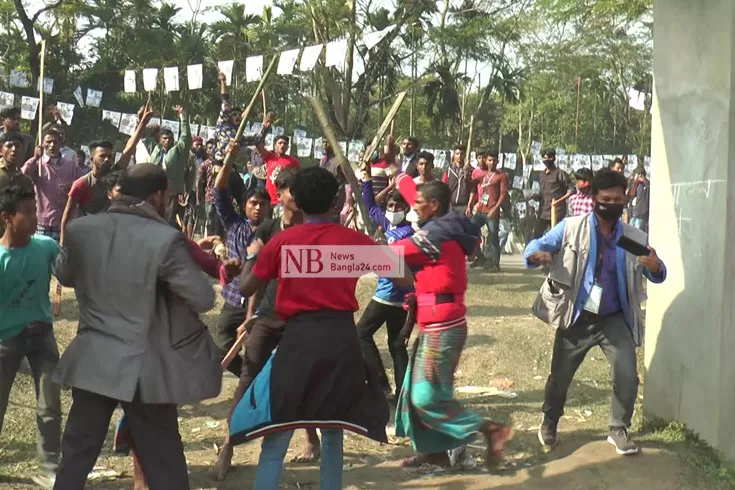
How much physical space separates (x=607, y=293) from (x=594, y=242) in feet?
1.03

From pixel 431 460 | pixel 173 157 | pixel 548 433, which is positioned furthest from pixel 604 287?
pixel 173 157

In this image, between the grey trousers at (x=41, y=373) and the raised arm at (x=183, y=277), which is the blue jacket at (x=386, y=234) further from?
the raised arm at (x=183, y=277)

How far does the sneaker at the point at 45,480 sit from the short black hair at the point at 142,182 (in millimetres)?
1802

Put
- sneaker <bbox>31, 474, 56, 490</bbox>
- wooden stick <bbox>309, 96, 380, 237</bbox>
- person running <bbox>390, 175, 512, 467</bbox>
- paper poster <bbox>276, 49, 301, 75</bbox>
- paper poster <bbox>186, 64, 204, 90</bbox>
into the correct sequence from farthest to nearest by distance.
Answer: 1. paper poster <bbox>186, 64, 204, 90</bbox>
2. paper poster <bbox>276, 49, 301, 75</bbox>
3. wooden stick <bbox>309, 96, 380, 237</bbox>
4. person running <bbox>390, 175, 512, 467</bbox>
5. sneaker <bbox>31, 474, 56, 490</bbox>

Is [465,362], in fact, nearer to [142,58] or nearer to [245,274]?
[245,274]

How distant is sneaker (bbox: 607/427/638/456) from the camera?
5301mm

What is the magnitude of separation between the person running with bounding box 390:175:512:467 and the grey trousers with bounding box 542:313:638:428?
2.39 ft

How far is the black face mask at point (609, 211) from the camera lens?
520 cm

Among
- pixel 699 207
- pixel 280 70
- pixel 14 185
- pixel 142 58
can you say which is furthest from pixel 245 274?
pixel 142 58

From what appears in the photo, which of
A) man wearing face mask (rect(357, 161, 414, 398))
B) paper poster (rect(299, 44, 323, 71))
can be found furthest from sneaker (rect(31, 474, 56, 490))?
paper poster (rect(299, 44, 323, 71))

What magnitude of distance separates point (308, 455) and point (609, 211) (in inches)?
90.1

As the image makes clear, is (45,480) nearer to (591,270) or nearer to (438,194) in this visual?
(438,194)

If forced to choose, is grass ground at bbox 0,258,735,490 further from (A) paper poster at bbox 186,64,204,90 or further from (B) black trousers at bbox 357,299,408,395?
(A) paper poster at bbox 186,64,204,90

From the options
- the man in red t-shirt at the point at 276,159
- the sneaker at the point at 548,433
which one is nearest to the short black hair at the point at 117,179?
the sneaker at the point at 548,433
